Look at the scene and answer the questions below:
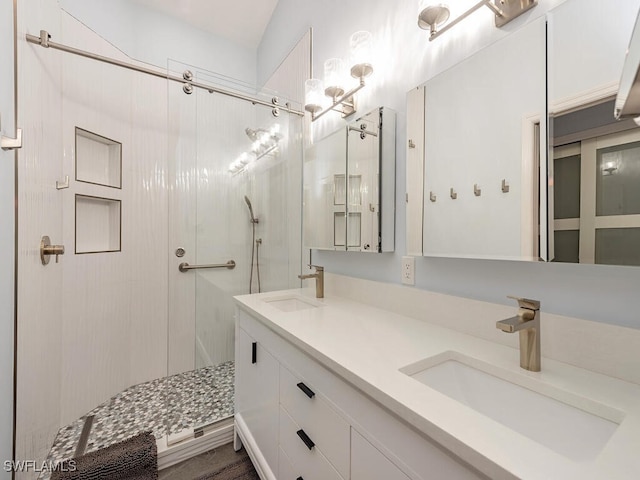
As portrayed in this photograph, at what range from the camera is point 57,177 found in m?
1.57

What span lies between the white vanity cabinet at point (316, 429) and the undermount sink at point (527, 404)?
0.16 metres

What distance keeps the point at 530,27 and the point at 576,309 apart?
0.78 metres

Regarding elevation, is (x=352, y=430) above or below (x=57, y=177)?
below

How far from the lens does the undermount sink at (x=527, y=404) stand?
0.51 meters

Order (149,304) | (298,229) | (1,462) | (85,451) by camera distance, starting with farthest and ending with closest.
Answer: (149,304) → (298,229) → (85,451) → (1,462)

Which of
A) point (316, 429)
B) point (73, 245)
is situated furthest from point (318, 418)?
point (73, 245)

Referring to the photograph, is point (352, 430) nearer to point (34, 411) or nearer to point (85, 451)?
point (34, 411)

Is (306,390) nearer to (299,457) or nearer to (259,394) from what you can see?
Answer: (299,457)

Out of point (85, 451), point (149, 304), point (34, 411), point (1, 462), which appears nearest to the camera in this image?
point (1, 462)

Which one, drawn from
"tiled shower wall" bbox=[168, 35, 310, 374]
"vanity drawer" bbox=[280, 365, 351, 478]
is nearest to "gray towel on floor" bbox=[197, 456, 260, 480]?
"vanity drawer" bbox=[280, 365, 351, 478]

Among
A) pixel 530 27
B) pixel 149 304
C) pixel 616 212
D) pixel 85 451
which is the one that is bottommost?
pixel 85 451

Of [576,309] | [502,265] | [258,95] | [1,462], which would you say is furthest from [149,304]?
[576,309]

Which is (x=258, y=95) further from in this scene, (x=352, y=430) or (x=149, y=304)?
(x=352, y=430)

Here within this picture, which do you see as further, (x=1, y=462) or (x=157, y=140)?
(x=157, y=140)
